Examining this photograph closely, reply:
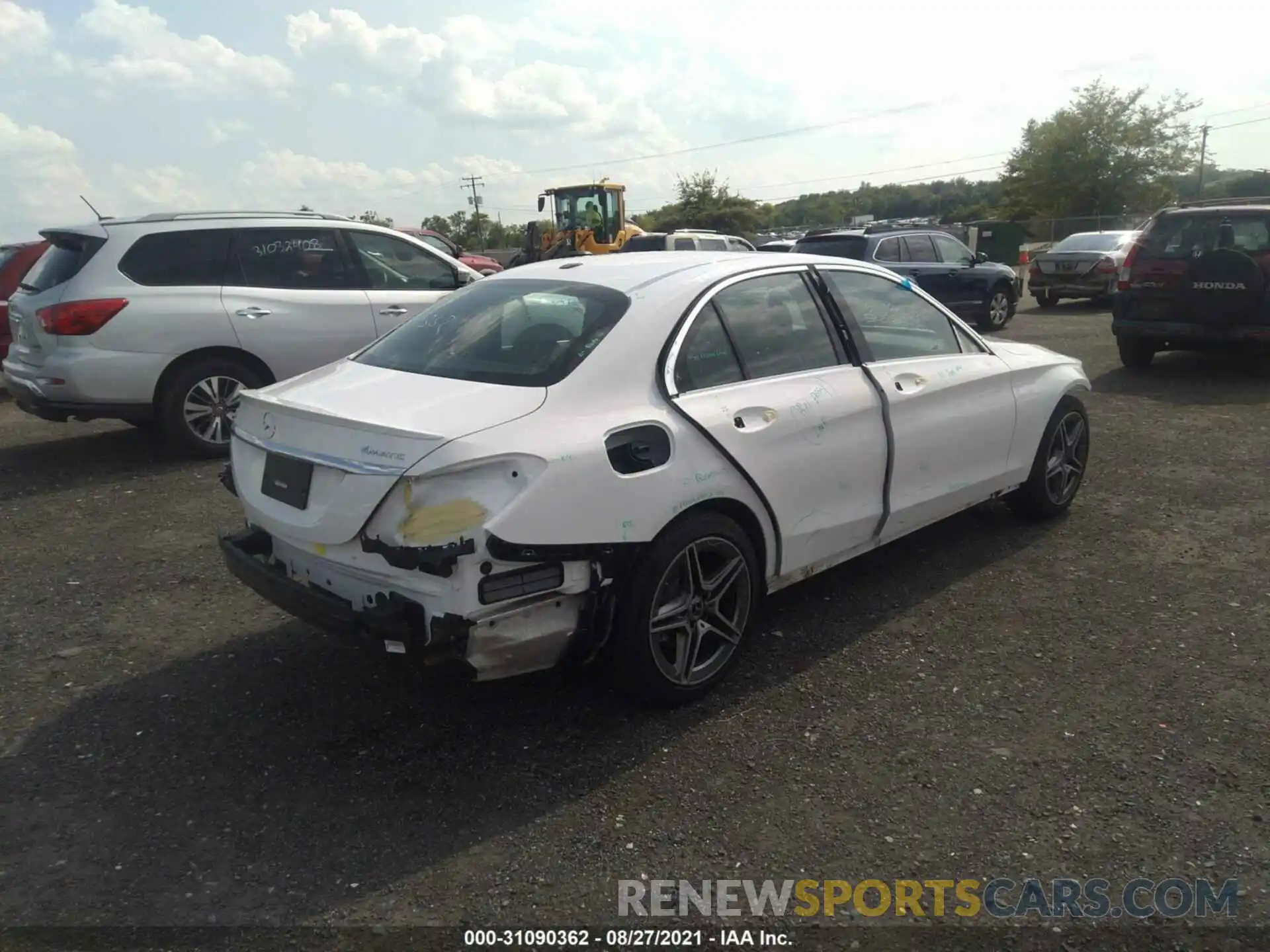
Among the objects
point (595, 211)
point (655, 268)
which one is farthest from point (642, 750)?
point (595, 211)

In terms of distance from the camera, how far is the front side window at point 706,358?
12.4 feet

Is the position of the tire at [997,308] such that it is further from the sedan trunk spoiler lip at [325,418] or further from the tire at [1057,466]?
the sedan trunk spoiler lip at [325,418]

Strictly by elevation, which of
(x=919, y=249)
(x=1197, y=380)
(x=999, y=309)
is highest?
(x=919, y=249)

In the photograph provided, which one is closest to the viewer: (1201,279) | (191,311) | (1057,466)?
(1057,466)

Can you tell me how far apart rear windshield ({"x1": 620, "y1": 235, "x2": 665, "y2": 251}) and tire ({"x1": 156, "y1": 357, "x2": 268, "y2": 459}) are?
11.3 meters

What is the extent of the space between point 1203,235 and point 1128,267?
0.75m

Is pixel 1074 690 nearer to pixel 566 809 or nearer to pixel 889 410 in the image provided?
pixel 889 410

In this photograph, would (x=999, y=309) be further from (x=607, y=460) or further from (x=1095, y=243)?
(x=607, y=460)

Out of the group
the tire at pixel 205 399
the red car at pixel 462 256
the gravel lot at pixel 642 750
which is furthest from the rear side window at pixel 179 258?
the red car at pixel 462 256

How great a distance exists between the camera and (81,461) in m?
7.73

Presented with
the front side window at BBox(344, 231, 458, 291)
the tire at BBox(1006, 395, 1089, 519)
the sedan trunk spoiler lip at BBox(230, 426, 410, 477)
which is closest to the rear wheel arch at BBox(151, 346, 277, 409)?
the front side window at BBox(344, 231, 458, 291)

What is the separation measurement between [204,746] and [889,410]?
3.08 meters

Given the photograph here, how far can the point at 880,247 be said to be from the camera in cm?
1356

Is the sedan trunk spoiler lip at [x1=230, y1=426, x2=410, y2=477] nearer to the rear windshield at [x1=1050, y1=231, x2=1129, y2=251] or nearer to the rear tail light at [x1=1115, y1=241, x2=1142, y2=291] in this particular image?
the rear tail light at [x1=1115, y1=241, x2=1142, y2=291]
